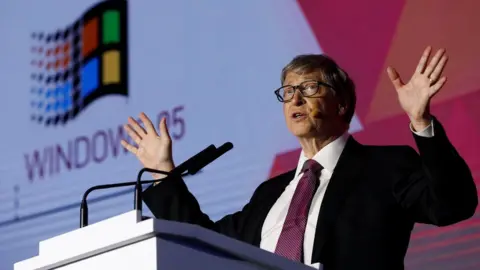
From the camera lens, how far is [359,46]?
3.15 m

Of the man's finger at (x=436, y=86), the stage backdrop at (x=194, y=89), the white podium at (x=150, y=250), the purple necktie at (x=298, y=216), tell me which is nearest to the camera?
the white podium at (x=150, y=250)

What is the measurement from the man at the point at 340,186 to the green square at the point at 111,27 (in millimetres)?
1249

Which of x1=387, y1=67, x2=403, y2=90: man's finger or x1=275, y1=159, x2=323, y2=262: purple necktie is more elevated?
x1=387, y1=67, x2=403, y2=90: man's finger

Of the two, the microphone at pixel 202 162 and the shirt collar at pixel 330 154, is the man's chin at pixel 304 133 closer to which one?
the shirt collar at pixel 330 154

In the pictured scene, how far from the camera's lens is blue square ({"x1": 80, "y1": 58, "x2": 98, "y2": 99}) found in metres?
3.86

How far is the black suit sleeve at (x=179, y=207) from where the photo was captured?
2.58 meters

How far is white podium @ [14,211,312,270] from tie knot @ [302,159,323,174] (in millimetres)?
727

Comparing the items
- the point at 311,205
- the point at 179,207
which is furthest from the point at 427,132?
the point at 179,207

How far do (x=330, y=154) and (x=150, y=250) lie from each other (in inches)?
39.2

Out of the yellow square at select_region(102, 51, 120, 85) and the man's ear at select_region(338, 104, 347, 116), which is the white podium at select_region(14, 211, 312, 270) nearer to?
the man's ear at select_region(338, 104, 347, 116)

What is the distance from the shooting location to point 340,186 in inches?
94.8

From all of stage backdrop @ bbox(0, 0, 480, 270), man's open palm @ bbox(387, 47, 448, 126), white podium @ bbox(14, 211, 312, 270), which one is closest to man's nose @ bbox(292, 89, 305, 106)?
man's open palm @ bbox(387, 47, 448, 126)

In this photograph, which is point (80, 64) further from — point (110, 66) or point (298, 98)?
point (298, 98)

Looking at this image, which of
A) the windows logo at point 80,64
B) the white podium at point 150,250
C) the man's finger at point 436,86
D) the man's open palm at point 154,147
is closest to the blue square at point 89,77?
the windows logo at point 80,64
